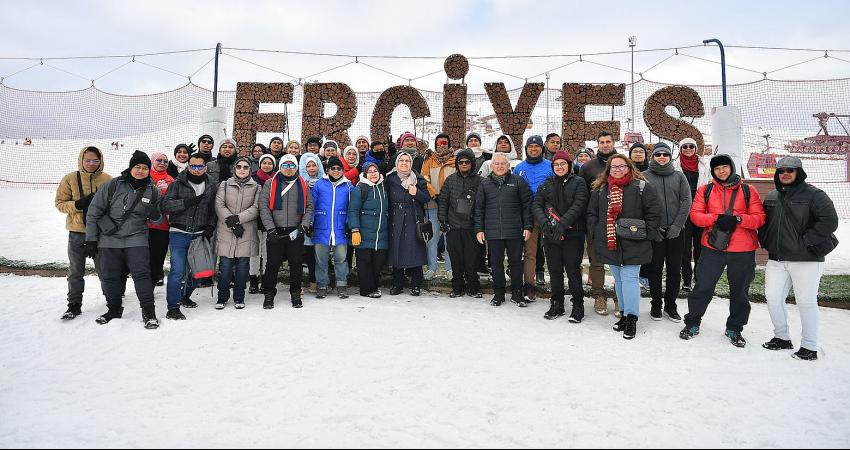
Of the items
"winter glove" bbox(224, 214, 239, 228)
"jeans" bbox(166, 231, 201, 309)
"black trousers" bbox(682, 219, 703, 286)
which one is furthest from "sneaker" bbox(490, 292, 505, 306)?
"jeans" bbox(166, 231, 201, 309)

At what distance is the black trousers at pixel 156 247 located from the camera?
4.83 metres

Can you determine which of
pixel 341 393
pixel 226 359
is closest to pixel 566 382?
pixel 341 393

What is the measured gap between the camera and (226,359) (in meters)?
3.64

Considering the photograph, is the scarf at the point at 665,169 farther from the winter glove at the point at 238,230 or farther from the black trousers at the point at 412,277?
the winter glove at the point at 238,230

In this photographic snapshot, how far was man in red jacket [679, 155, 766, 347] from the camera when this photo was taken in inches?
159

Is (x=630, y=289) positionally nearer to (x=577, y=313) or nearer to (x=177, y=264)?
(x=577, y=313)

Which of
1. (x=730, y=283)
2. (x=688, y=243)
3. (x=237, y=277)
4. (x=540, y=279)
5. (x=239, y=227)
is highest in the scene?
(x=239, y=227)

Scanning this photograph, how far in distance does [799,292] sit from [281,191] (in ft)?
16.4

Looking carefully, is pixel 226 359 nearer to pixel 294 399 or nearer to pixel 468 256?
pixel 294 399

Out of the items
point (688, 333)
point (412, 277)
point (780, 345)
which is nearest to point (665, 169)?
point (688, 333)

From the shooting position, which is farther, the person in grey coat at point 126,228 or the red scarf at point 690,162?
the red scarf at point 690,162

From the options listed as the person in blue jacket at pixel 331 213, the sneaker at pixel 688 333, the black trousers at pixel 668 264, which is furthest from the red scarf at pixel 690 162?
the person in blue jacket at pixel 331 213

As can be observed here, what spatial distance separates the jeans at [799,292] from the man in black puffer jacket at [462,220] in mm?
2855

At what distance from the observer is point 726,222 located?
4000 mm
